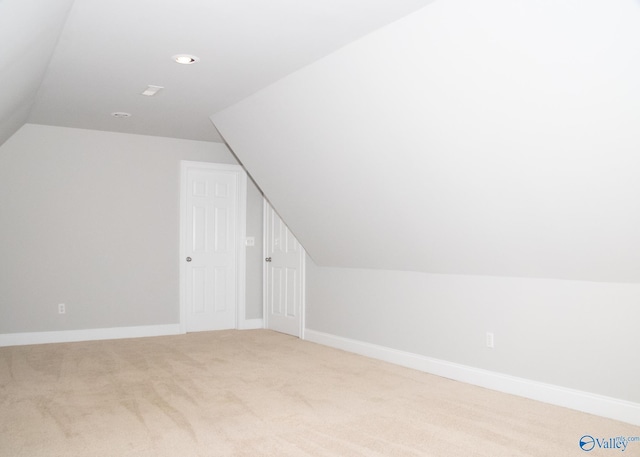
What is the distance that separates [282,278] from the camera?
7629mm

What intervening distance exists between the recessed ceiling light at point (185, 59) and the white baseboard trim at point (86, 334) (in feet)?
13.2

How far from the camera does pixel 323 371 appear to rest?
526 centimetres

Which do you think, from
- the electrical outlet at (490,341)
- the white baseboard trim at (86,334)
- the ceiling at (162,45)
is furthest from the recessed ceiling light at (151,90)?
the electrical outlet at (490,341)

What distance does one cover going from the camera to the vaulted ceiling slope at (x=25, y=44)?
267 cm

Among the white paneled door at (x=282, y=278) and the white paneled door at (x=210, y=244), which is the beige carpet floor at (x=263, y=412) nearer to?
the white paneled door at (x=282, y=278)

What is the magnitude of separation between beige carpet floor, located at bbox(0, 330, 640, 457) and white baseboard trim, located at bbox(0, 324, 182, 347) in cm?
79

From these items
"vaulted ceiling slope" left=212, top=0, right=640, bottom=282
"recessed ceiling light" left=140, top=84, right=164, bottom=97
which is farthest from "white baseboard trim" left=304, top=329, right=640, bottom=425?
"recessed ceiling light" left=140, top=84, right=164, bottom=97

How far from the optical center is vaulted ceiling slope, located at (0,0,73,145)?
8.77 ft

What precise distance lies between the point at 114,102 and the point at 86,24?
2.03 meters

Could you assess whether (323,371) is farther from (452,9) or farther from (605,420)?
(452,9)

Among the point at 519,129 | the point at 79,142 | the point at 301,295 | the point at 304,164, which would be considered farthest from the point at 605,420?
the point at 79,142

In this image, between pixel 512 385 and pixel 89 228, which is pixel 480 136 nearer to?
pixel 512 385

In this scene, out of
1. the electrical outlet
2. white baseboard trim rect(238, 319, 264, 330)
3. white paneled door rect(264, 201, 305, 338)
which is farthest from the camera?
white baseboard trim rect(238, 319, 264, 330)

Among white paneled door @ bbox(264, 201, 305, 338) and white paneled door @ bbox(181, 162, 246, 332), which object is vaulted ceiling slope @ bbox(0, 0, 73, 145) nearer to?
white paneled door @ bbox(181, 162, 246, 332)
